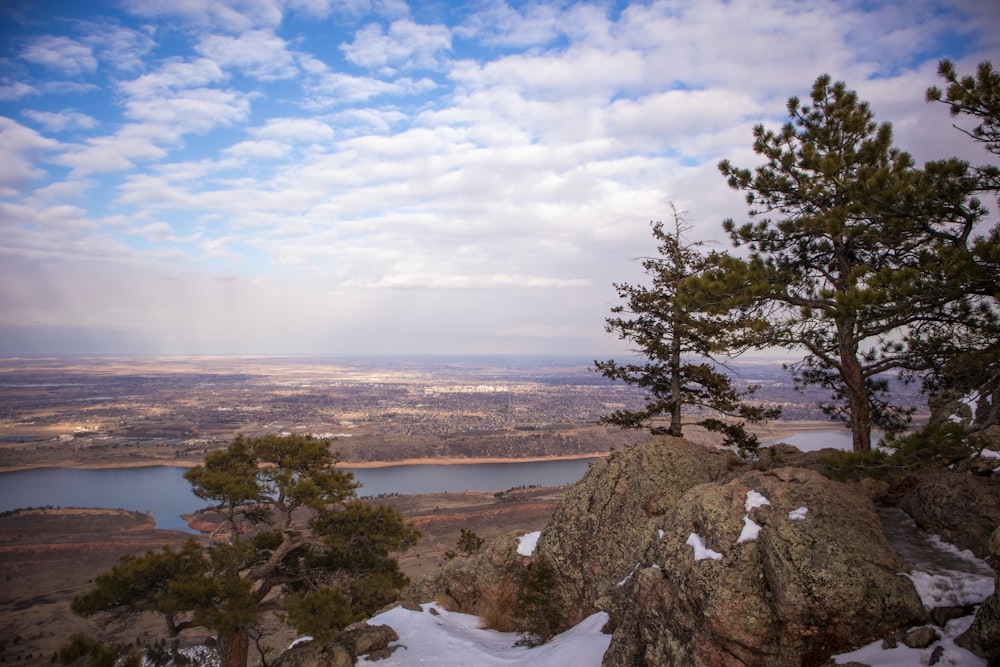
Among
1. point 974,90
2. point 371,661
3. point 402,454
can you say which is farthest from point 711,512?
point 402,454

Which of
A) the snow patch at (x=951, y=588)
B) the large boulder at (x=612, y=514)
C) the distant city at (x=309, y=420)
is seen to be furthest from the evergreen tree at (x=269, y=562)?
the distant city at (x=309, y=420)

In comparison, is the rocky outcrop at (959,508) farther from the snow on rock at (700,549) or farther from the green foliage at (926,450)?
the snow on rock at (700,549)

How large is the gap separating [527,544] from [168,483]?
71.2 meters

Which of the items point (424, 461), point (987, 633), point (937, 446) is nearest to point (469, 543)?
point (937, 446)

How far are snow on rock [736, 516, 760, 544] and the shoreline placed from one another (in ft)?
215

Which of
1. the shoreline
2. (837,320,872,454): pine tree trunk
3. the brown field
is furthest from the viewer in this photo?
the shoreline

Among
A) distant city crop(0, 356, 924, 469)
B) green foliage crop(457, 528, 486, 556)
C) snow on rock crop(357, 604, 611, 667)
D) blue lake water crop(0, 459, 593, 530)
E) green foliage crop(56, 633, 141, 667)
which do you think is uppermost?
green foliage crop(56, 633, 141, 667)

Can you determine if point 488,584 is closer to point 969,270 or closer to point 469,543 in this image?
point 469,543

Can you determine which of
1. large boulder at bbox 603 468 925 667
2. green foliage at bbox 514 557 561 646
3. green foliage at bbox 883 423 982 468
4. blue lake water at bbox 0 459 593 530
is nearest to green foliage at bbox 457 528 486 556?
green foliage at bbox 514 557 561 646

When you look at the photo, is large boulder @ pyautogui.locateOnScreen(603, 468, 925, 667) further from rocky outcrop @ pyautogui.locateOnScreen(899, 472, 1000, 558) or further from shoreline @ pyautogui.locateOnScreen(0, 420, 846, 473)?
shoreline @ pyautogui.locateOnScreen(0, 420, 846, 473)

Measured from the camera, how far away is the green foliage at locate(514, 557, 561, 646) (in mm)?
14117

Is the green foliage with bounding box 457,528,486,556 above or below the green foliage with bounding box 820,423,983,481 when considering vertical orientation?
below

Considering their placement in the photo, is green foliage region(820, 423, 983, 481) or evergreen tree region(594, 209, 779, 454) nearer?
green foliage region(820, 423, 983, 481)

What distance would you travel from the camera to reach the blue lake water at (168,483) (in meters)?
59.5
